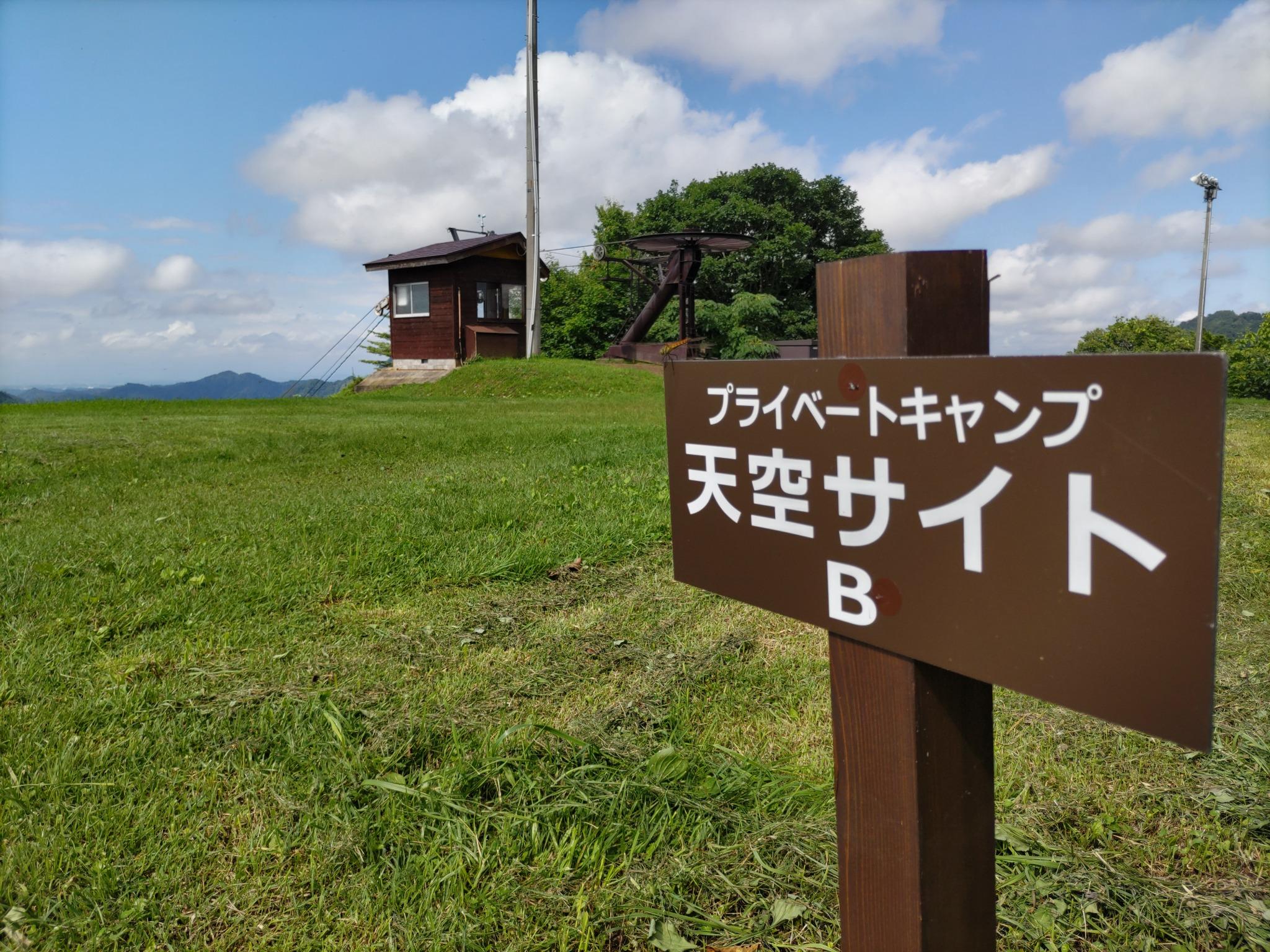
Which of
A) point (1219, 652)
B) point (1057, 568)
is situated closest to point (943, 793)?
point (1057, 568)

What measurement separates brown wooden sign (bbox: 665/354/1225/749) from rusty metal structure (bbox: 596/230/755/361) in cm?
2263

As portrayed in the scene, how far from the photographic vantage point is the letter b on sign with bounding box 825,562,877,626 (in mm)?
1467

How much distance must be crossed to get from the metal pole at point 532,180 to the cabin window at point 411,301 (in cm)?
403

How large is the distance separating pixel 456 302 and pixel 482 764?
26.6 meters

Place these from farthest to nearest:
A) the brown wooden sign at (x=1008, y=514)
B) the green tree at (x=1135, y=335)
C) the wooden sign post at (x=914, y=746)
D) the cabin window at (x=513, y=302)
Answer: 1. the green tree at (x=1135, y=335)
2. the cabin window at (x=513, y=302)
3. the wooden sign post at (x=914, y=746)
4. the brown wooden sign at (x=1008, y=514)

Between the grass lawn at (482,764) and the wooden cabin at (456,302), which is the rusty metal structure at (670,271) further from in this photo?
the grass lawn at (482,764)

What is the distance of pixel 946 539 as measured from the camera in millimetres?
1333

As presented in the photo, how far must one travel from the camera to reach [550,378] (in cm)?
2173

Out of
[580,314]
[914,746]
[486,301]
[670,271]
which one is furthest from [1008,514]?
[580,314]

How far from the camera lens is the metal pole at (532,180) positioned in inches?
967

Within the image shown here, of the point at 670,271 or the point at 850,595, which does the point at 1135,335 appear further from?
the point at 850,595

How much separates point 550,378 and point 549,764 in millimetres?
19470

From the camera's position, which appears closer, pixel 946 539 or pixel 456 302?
pixel 946 539

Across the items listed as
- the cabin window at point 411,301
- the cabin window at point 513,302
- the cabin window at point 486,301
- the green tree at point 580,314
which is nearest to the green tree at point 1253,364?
the green tree at point 580,314
